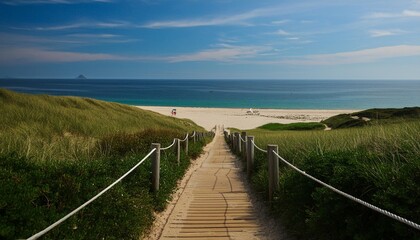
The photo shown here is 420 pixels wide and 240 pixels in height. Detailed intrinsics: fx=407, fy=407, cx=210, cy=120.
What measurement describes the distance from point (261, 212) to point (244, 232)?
1.34 metres

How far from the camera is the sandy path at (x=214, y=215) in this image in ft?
20.6

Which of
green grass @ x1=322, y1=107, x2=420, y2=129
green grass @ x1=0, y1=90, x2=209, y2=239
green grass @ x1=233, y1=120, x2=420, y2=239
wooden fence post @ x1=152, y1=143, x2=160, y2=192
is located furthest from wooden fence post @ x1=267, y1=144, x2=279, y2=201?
green grass @ x1=322, y1=107, x2=420, y2=129

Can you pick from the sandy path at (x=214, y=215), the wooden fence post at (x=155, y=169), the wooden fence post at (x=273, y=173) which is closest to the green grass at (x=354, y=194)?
the wooden fence post at (x=273, y=173)

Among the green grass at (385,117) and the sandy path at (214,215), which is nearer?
the sandy path at (214,215)

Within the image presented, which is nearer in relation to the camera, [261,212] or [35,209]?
[35,209]

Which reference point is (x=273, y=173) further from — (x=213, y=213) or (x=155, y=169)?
(x=155, y=169)

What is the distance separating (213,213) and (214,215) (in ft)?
0.53

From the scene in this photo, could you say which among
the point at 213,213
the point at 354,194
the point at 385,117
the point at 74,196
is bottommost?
the point at 213,213

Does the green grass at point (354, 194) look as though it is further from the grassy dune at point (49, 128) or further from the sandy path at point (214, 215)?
the grassy dune at point (49, 128)

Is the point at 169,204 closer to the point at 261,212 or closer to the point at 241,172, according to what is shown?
the point at 261,212

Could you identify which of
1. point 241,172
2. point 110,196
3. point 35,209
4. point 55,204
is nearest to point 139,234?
point 110,196

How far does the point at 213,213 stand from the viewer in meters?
7.48

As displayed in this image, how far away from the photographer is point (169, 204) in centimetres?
844

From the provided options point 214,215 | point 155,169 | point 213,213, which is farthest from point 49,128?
point 214,215
